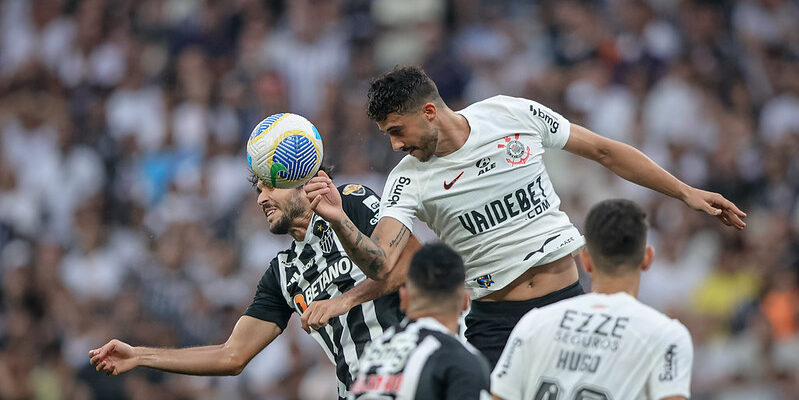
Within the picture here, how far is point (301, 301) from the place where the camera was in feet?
24.6

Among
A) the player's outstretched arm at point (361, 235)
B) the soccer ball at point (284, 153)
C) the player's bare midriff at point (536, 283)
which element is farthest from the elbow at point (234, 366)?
the player's bare midriff at point (536, 283)

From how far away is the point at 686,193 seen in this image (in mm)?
6867

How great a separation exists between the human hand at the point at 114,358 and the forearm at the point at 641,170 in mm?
3113

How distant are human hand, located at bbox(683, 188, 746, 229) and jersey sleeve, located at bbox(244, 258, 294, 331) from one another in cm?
269

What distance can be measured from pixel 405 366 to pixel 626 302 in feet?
3.31

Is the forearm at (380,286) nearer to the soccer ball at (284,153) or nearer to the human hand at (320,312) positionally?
the human hand at (320,312)

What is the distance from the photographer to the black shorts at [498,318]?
7023 millimetres

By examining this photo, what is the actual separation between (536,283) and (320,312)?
1.46 meters

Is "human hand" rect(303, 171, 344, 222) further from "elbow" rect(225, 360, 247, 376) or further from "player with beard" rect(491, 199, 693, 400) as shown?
"elbow" rect(225, 360, 247, 376)

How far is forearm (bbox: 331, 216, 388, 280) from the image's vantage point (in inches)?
253

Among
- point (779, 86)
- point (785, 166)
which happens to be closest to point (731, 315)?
point (785, 166)

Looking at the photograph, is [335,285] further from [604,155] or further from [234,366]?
[604,155]

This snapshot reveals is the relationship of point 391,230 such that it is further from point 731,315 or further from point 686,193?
point 731,315

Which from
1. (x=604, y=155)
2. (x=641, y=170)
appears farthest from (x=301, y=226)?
(x=641, y=170)
